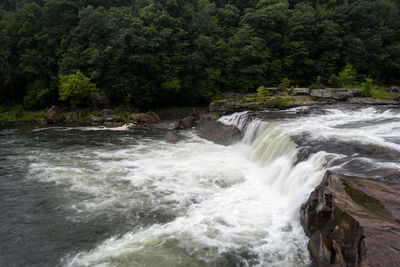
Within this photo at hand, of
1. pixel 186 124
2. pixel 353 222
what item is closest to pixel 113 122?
pixel 186 124

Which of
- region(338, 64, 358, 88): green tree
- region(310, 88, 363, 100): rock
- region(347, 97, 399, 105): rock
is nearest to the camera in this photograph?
region(347, 97, 399, 105): rock

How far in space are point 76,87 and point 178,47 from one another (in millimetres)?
12761

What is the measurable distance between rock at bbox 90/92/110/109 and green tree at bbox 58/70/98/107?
708 millimetres

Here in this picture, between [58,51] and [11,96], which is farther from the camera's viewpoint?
[11,96]

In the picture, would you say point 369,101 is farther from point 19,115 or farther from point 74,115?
point 19,115

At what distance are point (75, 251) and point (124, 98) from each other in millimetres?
25315

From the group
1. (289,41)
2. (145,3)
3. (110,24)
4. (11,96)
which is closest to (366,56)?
(289,41)

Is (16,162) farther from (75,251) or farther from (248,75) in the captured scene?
(248,75)

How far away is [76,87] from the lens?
92.3 feet

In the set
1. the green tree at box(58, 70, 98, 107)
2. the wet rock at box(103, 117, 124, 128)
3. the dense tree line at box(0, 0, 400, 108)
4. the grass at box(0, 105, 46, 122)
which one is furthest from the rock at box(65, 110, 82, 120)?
the dense tree line at box(0, 0, 400, 108)

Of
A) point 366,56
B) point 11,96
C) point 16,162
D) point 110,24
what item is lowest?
point 16,162

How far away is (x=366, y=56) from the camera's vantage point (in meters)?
37.7

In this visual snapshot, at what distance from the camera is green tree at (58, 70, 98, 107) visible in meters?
28.0

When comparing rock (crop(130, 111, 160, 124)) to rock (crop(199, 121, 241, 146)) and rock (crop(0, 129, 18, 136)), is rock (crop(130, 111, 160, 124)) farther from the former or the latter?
rock (crop(0, 129, 18, 136))
